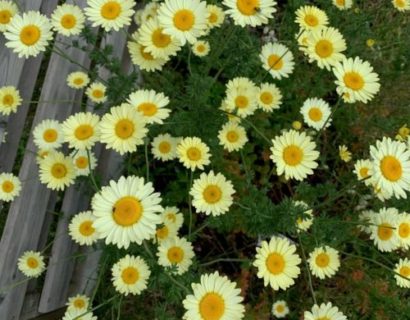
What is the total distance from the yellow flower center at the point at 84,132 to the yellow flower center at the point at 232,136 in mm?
704

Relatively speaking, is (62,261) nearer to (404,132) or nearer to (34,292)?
(34,292)

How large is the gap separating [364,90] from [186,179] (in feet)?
3.53

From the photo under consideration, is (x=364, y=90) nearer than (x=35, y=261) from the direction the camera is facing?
Yes

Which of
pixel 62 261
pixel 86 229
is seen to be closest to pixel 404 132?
pixel 86 229

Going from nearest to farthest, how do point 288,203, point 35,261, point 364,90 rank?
1. point 288,203
2. point 364,90
3. point 35,261

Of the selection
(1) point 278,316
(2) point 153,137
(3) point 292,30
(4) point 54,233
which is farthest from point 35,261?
(3) point 292,30

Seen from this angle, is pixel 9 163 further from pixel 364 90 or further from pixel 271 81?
pixel 364 90

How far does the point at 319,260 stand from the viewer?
7.76 feet

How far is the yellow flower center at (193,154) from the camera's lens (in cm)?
232

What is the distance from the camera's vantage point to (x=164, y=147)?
264 cm

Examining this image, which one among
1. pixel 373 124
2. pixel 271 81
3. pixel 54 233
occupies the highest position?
pixel 271 81

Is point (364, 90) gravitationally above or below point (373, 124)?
below

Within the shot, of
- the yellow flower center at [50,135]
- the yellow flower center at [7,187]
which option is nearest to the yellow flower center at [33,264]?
the yellow flower center at [7,187]

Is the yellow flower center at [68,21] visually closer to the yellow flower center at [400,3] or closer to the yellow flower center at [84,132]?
the yellow flower center at [84,132]
